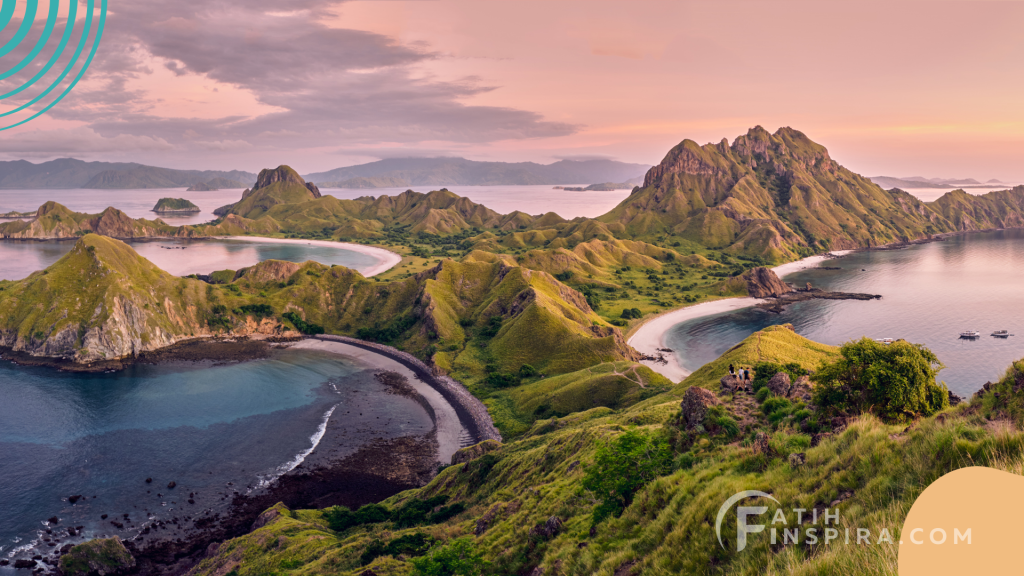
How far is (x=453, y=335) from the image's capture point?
510 ft

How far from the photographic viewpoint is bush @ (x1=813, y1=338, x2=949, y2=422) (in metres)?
31.4

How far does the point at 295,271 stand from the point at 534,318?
115197mm

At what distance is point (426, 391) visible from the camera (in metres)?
125

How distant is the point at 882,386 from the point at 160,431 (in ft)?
420

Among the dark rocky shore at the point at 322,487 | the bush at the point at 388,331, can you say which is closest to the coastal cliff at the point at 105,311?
the dark rocky shore at the point at 322,487

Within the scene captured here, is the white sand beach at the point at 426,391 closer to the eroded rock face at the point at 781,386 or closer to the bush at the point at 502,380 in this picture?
the bush at the point at 502,380

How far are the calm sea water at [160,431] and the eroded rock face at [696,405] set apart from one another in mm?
80212

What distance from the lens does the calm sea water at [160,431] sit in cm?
7812

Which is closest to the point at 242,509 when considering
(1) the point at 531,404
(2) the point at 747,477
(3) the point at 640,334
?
(1) the point at 531,404

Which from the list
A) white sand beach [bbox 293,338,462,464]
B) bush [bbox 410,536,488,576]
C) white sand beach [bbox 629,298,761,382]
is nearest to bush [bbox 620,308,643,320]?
white sand beach [bbox 629,298,761,382]

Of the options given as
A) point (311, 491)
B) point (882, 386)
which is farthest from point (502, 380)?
point (882, 386)

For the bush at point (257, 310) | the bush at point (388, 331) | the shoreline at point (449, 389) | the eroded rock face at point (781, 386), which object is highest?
the eroded rock face at point (781, 386)

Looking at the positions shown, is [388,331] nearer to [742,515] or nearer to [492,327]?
[492,327]

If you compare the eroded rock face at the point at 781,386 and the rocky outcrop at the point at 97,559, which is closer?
the eroded rock face at the point at 781,386
